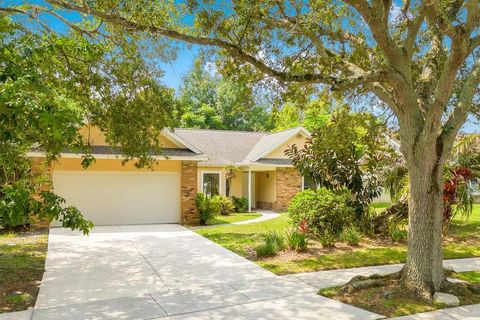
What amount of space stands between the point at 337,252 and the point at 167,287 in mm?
5289

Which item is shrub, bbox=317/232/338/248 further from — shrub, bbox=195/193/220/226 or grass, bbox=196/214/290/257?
shrub, bbox=195/193/220/226

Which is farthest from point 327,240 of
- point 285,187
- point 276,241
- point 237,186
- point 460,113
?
point 237,186

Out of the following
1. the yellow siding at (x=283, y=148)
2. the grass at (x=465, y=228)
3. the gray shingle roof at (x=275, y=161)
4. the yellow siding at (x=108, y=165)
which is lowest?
the grass at (x=465, y=228)

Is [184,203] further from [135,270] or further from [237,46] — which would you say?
[237,46]

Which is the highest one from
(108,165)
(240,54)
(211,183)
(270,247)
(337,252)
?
(240,54)

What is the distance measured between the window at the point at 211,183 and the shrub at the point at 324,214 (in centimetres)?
1173

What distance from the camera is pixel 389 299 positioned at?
6906 mm

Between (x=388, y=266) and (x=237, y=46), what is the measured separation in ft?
20.8

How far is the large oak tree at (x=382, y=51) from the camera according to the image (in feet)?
23.4

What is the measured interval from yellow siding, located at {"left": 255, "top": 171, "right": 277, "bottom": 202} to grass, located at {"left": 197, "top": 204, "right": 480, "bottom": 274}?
985cm

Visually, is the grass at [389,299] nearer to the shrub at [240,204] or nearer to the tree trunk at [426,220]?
the tree trunk at [426,220]

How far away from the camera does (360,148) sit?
13.6 meters

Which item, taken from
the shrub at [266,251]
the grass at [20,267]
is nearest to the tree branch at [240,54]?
the shrub at [266,251]

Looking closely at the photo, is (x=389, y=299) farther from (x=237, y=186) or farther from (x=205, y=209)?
(x=237, y=186)
